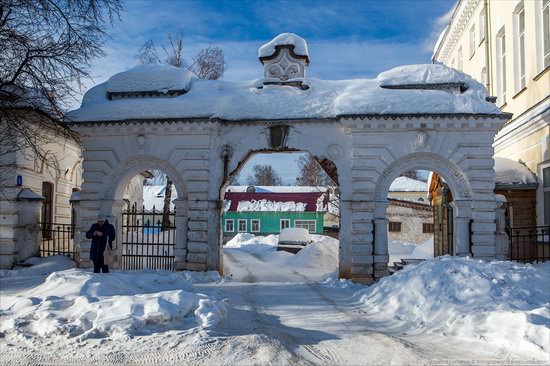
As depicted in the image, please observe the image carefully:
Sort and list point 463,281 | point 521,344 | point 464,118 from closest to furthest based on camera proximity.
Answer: point 521,344, point 463,281, point 464,118

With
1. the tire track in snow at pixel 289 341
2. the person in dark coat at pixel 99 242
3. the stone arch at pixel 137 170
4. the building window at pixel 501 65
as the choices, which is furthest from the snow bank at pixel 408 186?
the tire track in snow at pixel 289 341

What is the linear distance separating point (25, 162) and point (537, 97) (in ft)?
49.0

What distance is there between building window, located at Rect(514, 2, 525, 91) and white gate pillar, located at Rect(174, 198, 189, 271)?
11618 millimetres

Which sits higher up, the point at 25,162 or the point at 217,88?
the point at 217,88

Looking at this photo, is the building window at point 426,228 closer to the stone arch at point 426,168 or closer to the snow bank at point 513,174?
the snow bank at point 513,174

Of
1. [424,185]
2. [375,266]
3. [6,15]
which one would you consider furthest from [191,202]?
[424,185]

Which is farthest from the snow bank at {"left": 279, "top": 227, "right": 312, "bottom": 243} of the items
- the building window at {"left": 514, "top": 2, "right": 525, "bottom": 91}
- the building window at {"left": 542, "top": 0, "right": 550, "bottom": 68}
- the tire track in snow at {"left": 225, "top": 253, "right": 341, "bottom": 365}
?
the tire track in snow at {"left": 225, "top": 253, "right": 341, "bottom": 365}

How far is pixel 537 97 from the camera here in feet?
49.2

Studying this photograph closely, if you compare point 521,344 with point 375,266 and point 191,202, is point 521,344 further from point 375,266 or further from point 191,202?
point 191,202

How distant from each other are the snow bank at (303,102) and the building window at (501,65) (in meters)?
6.78

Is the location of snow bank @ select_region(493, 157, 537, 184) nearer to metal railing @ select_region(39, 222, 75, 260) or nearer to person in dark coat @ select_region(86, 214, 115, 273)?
person in dark coat @ select_region(86, 214, 115, 273)

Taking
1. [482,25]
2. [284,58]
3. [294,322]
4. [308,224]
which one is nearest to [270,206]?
[308,224]

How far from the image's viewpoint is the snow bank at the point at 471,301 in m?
6.50

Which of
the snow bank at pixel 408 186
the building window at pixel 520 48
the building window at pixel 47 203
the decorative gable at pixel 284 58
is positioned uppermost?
the building window at pixel 520 48
